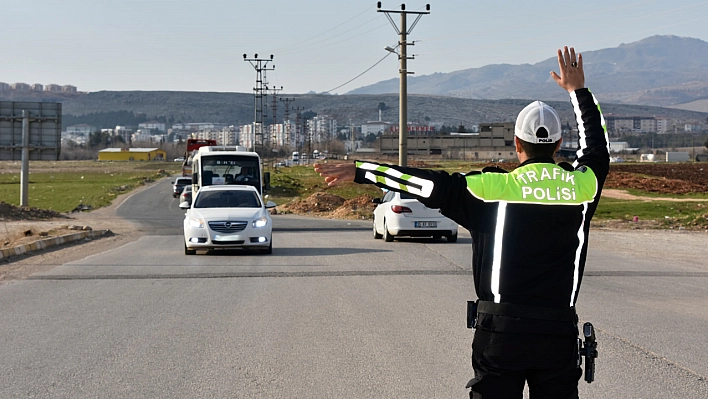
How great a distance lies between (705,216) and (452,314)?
2313 cm

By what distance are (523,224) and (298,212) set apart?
41855 millimetres

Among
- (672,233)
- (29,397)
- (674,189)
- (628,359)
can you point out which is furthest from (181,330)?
(674,189)

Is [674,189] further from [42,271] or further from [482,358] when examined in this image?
[482,358]

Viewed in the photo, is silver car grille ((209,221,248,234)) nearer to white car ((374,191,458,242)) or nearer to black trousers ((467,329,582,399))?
white car ((374,191,458,242))

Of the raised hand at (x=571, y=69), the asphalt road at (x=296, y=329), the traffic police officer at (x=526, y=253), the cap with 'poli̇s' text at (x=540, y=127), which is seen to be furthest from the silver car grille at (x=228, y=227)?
the cap with 'poli̇s' text at (x=540, y=127)

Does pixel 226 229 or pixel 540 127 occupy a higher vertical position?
pixel 540 127

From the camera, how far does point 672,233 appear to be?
2633cm

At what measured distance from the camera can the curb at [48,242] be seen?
18219mm

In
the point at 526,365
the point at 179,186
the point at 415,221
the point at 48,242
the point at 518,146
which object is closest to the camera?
the point at 526,365

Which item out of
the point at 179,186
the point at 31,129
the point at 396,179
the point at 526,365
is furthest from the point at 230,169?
the point at 179,186

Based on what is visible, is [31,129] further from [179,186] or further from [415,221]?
[415,221]

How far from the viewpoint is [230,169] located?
29.9m

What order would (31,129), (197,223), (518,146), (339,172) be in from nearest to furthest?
(518,146)
(339,172)
(197,223)
(31,129)

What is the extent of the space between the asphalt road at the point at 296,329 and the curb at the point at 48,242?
2473 mm
